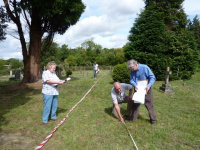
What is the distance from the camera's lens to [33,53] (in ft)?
34.8

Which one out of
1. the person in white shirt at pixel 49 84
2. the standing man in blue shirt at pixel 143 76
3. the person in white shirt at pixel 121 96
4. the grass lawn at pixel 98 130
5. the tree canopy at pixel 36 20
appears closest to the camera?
the grass lawn at pixel 98 130

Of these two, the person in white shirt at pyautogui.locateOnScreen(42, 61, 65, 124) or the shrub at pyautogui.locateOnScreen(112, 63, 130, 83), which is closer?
the person in white shirt at pyautogui.locateOnScreen(42, 61, 65, 124)

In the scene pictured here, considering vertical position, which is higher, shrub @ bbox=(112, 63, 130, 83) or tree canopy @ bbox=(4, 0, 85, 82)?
tree canopy @ bbox=(4, 0, 85, 82)

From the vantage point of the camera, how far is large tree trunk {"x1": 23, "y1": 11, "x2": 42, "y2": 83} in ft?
34.7

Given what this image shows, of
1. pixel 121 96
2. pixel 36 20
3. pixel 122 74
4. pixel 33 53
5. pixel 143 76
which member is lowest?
pixel 121 96

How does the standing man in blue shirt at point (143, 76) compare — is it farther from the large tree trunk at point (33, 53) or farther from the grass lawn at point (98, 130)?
the large tree trunk at point (33, 53)

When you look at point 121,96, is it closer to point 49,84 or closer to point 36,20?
point 49,84

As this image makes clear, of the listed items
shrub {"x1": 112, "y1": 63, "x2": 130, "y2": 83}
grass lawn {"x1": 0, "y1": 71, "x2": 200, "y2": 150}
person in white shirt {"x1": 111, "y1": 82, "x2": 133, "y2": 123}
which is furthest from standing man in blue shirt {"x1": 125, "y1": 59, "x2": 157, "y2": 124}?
shrub {"x1": 112, "y1": 63, "x2": 130, "y2": 83}

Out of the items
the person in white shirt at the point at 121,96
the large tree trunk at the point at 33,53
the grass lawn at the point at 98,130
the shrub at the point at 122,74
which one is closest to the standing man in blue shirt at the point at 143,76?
the person in white shirt at the point at 121,96

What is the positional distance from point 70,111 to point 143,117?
240 centimetres

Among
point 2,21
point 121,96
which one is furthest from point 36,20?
point 121,96

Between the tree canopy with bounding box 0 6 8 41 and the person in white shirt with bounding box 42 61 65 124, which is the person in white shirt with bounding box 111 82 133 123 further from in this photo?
the tree canopy with bounding box 0 6 8 41

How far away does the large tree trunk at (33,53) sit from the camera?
10.6 m

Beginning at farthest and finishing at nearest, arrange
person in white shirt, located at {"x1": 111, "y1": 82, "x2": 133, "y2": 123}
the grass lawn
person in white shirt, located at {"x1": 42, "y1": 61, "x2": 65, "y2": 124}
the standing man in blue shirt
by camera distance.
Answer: person in white shirt, located at {"x1": 111, "y1": 82, "x2": 133, "y2": 123} < person in white shirt, located at {"x1": 42, "y1": 61, "x2": 65, "y2": 124} < the standing man in blue shirt < the grass lawn
